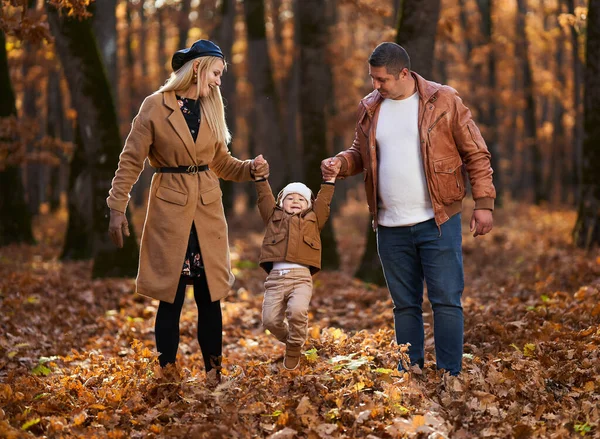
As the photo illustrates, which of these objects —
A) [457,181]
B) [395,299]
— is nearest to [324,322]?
[395,299]

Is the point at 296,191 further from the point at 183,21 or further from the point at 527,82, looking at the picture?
the point at 527,82

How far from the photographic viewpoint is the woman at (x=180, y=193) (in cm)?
558

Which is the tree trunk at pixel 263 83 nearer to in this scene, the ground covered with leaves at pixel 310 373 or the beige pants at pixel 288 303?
the ground covered with leaves at pixel 310 373

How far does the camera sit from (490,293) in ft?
33.7

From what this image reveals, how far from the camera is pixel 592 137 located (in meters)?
12.5

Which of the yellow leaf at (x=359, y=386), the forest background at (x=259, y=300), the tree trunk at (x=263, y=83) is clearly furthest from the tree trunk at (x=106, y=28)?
the yellow leaf at (x=359, y=386)

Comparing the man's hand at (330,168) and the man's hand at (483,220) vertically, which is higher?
the man's hand at (330,168)

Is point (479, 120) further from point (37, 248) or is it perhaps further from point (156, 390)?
point (156, 390)

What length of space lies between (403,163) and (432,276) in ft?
2.97

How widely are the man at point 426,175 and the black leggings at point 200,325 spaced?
54.7 inches

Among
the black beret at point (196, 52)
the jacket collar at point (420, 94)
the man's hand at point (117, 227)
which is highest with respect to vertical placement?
the black beret at point (196, 52)

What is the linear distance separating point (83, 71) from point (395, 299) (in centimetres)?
763

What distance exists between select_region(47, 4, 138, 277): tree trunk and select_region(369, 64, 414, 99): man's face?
6916 millimetres

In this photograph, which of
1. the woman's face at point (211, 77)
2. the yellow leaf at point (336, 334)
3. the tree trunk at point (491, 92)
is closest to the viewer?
the woman's face at point (211, 77)
